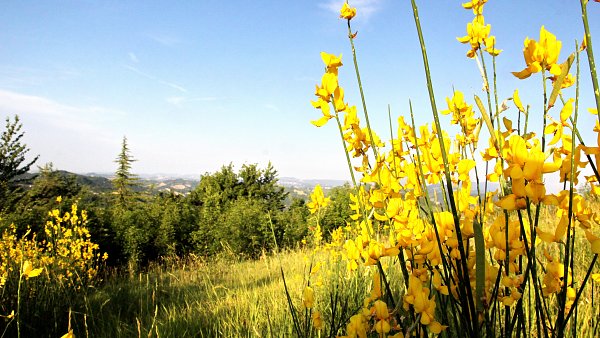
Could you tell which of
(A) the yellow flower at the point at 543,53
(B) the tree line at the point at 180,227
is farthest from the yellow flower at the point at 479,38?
(B) the tree line at the point at 180,227

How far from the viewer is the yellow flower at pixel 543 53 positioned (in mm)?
685

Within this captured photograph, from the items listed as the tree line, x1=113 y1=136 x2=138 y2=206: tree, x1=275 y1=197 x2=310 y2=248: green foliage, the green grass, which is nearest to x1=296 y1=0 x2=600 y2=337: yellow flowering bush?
the green grass

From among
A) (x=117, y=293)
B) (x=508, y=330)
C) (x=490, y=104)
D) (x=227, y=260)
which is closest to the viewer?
(x=508, y=330)

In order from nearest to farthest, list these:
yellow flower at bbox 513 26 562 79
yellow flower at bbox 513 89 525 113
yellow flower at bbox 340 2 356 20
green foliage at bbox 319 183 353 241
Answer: yellow flower at bbox 513 26 562 79 < yellow flower at bbox 513 89 525 113 < yellow flower at bbox 340 2 356 20 < green foliage at bbox 319 183 353 241

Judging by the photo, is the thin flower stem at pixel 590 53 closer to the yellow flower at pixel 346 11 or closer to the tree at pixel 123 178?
the yellow flower at pixel 346 11

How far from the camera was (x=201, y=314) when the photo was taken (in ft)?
10.6

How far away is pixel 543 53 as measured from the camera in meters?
0.70

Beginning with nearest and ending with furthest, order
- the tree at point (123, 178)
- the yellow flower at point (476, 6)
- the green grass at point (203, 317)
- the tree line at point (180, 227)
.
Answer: the yellow flower at point (476, 6)
the green grass at point (203, 317)
the tree line at point (180, 227)
the tree at point (123, 178)

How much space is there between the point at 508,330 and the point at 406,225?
32 centimetres

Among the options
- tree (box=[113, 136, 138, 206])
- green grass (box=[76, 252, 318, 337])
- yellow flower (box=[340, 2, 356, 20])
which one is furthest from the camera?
tree (box=[113, 136, 138, 206])

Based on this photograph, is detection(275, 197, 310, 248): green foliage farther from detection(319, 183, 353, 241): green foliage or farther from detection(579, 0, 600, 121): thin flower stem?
detection(579, 0, 600, 121): thin flower stem

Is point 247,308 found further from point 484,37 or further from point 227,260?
point 227,260

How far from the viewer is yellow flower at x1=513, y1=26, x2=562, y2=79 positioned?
685 mm

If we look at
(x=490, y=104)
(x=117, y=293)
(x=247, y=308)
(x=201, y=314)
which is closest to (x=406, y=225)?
(x=490, y=104)
